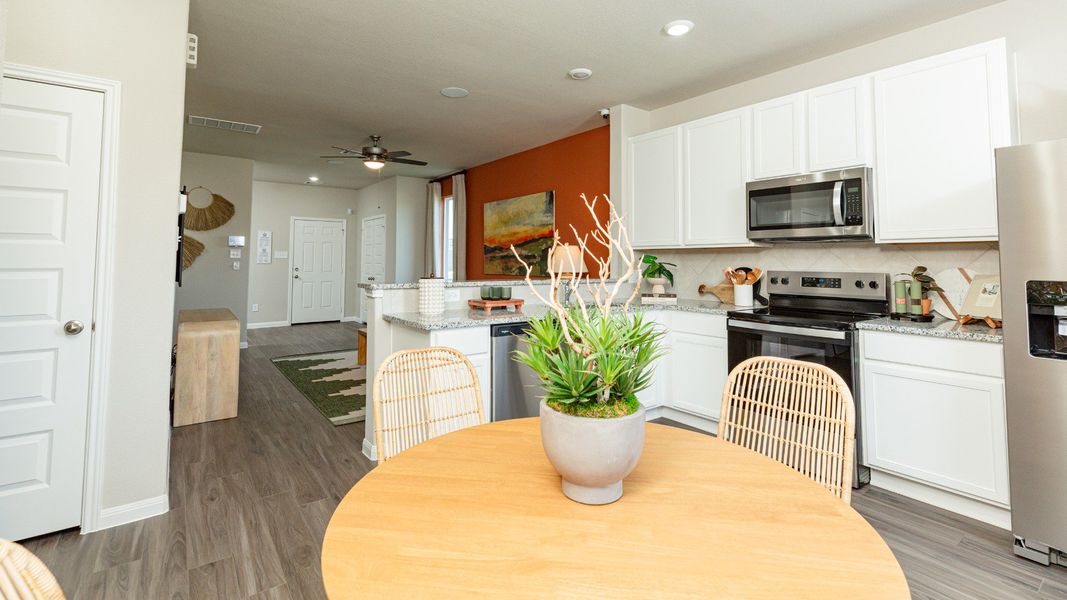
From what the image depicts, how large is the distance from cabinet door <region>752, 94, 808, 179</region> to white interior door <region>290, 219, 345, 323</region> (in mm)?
7914

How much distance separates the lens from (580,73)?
366cm

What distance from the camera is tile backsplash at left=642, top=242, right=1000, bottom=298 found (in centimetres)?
274

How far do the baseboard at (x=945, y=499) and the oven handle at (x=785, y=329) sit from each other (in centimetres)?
77

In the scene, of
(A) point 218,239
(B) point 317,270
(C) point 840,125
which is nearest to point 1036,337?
(C) point 840,125

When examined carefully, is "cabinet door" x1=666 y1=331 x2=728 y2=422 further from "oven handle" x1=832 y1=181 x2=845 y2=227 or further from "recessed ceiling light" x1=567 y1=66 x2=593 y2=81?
"recessed ceiling light" x1=567 y1=66 x2=593 y2=81

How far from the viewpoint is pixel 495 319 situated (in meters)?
2.89

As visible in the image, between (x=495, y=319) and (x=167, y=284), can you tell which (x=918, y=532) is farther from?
(x=167, y=284)

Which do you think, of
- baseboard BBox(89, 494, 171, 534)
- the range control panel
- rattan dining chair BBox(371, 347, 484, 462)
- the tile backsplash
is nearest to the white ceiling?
the tile backsplash

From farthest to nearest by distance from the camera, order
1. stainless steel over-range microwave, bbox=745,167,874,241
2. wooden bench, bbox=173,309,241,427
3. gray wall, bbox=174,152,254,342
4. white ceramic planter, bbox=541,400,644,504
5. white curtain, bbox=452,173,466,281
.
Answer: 1. white curtain, bbox=452,173,466,281
2. gray wall, bbox=174,152,254,342
3. wooden bench, bbox=173,309,241,427
4. stainless steel over-range microwave, bbox=745,167,874,241
5. white ceramic planter, bbox=541,400,644,504

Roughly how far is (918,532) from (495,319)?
2.27m

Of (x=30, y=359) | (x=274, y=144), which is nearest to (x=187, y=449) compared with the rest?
(x=30, y=359)

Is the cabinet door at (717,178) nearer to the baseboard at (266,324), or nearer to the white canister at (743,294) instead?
the white canister at (743,294)

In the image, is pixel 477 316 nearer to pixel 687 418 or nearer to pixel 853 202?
pixel 687 418

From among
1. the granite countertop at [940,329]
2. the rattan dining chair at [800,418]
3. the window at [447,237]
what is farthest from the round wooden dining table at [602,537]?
the window at [447,237]
